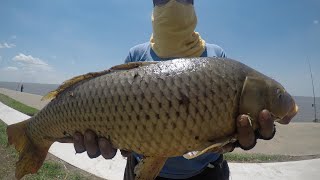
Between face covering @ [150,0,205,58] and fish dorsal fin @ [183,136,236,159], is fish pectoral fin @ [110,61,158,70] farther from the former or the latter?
face covering @ [150,0,205,58]

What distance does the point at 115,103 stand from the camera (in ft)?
6.83

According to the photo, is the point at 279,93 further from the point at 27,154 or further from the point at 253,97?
the point at 27,154

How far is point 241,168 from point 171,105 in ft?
21.2

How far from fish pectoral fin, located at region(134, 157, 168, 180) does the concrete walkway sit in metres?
4.72

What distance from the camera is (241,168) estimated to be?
25.9 feet

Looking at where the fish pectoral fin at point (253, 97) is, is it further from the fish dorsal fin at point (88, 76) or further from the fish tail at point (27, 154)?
the fish tail at point (27, 154)

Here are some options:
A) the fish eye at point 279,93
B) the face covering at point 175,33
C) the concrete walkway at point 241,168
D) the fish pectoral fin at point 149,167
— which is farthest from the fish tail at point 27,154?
the concrete walkway at point 241,168

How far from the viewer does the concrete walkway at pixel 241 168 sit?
7150mm

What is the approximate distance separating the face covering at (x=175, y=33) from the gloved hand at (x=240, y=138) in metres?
1.20

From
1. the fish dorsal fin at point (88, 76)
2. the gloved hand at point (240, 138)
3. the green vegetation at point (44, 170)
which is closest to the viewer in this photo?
the gloved hand at point (240, 138)

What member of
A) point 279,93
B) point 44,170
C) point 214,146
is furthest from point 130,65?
point 44,170

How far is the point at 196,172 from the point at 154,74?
51.7 inches

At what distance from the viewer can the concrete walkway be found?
715 cm

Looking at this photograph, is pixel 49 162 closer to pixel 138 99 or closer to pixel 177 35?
pixel 177 35
